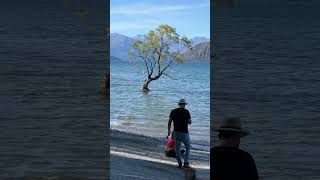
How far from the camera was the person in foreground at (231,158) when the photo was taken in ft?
9.84

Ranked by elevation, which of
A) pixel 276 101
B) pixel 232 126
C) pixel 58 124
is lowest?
pixel 58 124

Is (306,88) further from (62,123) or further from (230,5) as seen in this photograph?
(230,5)

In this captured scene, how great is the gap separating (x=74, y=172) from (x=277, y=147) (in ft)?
24.1

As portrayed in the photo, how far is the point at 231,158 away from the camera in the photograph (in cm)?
307

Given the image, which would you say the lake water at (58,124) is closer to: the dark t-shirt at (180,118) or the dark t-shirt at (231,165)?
the dark t-shirt at (180,118)

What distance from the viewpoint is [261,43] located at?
60.5 metres

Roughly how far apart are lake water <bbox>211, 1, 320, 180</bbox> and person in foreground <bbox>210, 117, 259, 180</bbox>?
834 millimetres

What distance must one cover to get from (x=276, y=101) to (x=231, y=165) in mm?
28346

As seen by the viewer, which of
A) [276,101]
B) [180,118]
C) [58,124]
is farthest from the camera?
[276,101]

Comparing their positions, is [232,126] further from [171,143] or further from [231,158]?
[171,143]

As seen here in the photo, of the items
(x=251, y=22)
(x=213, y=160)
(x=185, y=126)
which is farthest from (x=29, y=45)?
(x=251, y=22)

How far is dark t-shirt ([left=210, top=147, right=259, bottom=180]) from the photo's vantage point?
2.99 m

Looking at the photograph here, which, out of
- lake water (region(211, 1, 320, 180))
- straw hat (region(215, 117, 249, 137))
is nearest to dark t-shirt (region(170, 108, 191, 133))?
lake water (region(211, 1, 320, 180))

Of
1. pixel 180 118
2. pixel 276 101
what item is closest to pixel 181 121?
pixel 180 118
